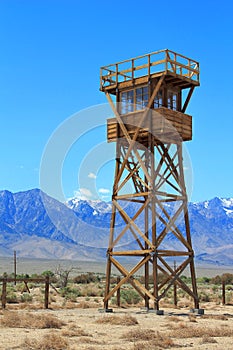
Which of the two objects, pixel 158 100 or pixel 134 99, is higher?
pixel 134 99

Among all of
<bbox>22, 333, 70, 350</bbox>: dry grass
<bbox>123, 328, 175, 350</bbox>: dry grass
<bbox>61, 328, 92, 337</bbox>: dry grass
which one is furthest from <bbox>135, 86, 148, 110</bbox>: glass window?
<bbox>22, 333, 70, 350</bbox>: dry grass

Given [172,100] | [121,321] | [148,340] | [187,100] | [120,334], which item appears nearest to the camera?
[148,340]

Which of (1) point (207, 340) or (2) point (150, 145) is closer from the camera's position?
(1) point (207, 340)

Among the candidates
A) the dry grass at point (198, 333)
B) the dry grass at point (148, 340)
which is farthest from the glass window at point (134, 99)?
the dry grass at point (148, 340)

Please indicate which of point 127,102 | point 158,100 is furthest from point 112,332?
point 127,102

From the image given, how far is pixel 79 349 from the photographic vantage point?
52.6ft

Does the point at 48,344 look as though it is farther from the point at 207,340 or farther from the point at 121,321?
the point at 121,321

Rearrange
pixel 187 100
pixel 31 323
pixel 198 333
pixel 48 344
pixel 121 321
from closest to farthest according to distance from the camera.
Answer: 1. pixel 48 344
2. pixel 198 333
3. pixel 31 323
4. pixel 121 321
5. pixel 187 100

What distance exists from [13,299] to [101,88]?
12.1 m

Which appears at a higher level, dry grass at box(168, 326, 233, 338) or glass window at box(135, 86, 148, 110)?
glass window at box(135, 86, 148, 110)

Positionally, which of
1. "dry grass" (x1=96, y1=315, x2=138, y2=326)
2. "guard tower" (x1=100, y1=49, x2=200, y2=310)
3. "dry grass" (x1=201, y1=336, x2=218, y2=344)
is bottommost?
"dry grass" (x1=201, y1=336, x2=218, y2=344)

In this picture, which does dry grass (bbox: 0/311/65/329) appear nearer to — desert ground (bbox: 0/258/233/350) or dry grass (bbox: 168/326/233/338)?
desert ground (bbox: 0/258/233/350)

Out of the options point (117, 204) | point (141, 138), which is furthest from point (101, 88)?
point (117, 204)

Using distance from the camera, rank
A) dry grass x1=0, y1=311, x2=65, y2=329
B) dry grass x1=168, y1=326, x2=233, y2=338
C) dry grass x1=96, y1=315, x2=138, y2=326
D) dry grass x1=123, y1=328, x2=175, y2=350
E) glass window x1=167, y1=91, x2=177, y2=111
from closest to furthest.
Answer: dry grass x1=123, y1=328, x2=175, y2=350 → dry grass x1=168, y1=326, x2=233, y2=338 → dry grass x1=0, y1=311, x2=65, y2=329 → dry grass x1=96, y1=315, x2=138, y2=326 → glass window x1=167, y1=91, x2=177, y2=111
